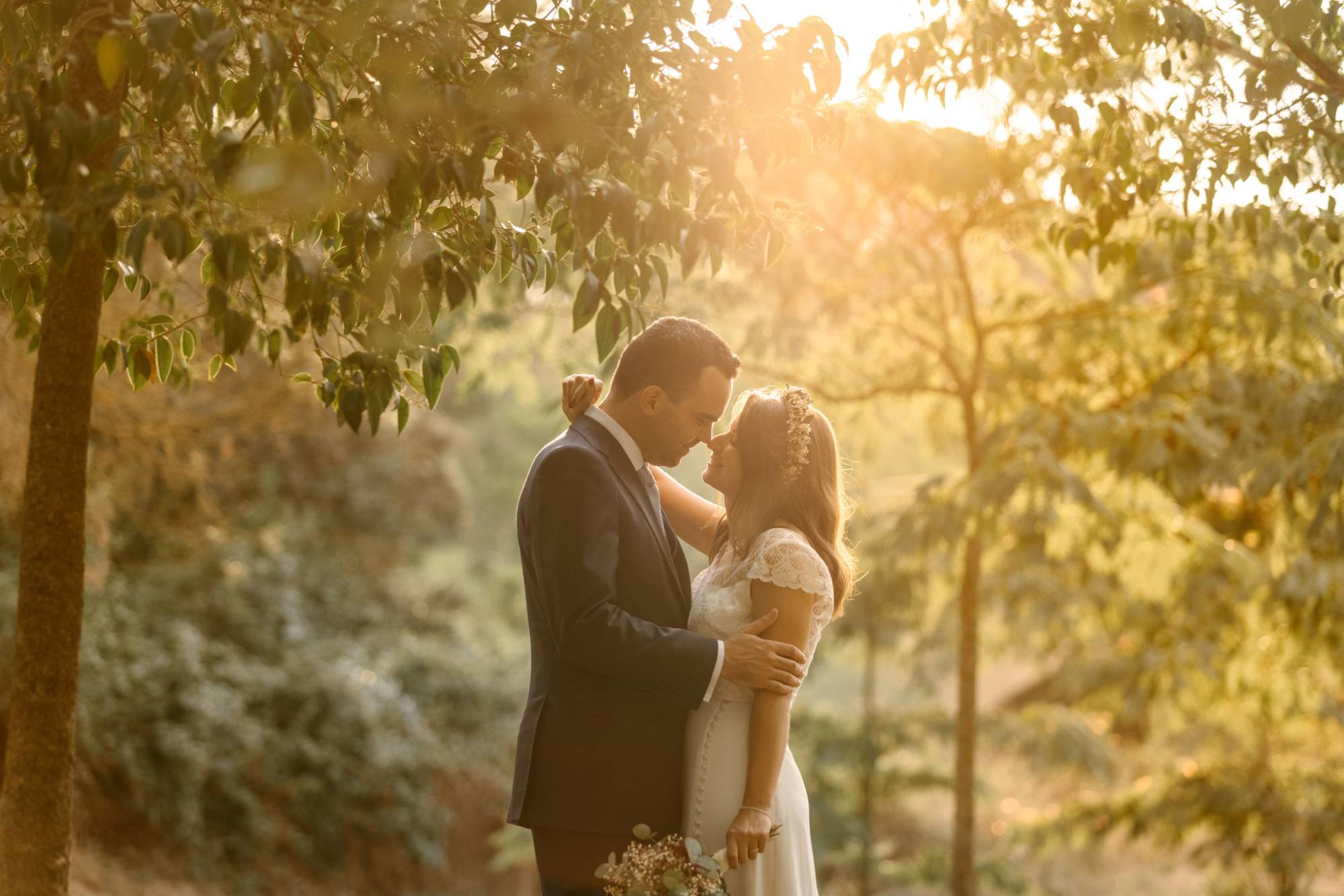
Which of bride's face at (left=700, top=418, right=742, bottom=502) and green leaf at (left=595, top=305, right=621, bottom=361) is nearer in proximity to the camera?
green leaf at (left=595, top=305, right=621, bottom=361)

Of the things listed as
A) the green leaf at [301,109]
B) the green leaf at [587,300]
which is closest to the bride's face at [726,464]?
the green leaf at [587,300]

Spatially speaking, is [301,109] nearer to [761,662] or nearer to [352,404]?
[352,404]

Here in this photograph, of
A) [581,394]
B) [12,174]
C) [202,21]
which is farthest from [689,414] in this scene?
[12,174]

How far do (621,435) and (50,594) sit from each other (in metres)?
1.46

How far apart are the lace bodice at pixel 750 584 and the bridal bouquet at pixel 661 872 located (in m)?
0.43

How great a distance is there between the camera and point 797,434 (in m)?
3.05

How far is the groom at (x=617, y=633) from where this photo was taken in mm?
2752

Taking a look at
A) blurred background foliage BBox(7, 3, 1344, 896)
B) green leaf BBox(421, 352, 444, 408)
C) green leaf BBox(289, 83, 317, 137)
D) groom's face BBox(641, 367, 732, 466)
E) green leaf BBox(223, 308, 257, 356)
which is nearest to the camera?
green leaf BBox(223, 308, 257, 356)

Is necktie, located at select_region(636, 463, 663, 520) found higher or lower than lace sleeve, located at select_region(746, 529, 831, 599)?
higher

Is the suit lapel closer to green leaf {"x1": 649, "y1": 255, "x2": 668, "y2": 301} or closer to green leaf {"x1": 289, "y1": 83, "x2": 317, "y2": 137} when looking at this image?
green leaf {"x1": 649, "y1": 255, "x2": 668, "y2": 301}

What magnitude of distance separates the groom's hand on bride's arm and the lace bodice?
0.10 metres

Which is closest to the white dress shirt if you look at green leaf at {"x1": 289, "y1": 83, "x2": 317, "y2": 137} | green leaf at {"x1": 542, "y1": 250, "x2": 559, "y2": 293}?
green leaf at {"x1": 542, "y1": 250, "x2": 559, "y2": 293}

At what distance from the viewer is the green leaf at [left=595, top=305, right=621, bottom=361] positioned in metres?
2.59

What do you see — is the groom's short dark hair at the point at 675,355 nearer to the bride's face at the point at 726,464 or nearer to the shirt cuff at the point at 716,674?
the bride's face at the point at 726,464
